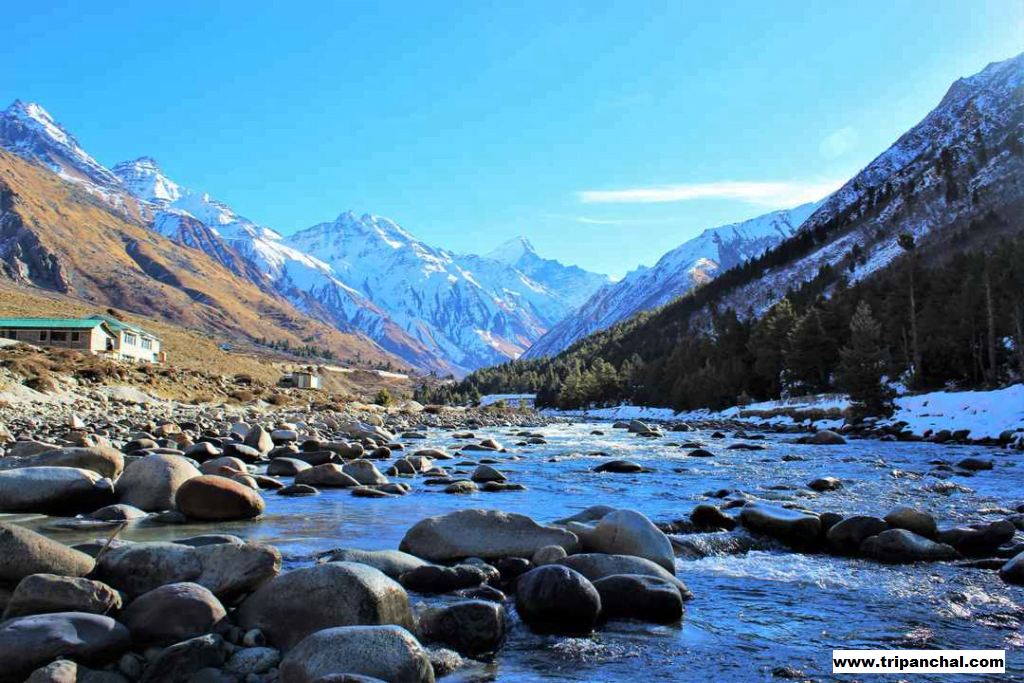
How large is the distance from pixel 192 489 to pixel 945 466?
22.2 meters

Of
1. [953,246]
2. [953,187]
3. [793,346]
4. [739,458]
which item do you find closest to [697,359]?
[793,346]

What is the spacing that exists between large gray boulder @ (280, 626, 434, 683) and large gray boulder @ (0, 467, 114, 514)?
8846mm

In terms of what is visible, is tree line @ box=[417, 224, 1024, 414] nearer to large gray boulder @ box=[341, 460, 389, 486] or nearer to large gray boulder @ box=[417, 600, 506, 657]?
large gray boulder @ box=[341, 460, 389, 486]

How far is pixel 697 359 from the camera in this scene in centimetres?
9694

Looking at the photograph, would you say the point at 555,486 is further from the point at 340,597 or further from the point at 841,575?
the point at 340,597

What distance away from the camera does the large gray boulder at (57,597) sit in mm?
6223

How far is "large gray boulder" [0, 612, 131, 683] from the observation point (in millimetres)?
5348

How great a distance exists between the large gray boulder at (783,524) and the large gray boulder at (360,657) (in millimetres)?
7876

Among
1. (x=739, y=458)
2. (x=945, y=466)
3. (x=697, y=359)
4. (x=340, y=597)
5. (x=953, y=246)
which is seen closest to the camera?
(x=340, y=597)

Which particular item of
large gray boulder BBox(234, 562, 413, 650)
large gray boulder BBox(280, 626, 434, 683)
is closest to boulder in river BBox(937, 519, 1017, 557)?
large gray boulder BBox(234, 562, 413, 650)

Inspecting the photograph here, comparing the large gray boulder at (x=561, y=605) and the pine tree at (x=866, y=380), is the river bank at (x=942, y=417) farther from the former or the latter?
the large gray boulder at (x=561, y=605)

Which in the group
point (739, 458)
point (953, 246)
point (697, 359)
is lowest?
point (739, 458)

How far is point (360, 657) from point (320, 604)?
123cm

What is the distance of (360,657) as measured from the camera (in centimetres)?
557
